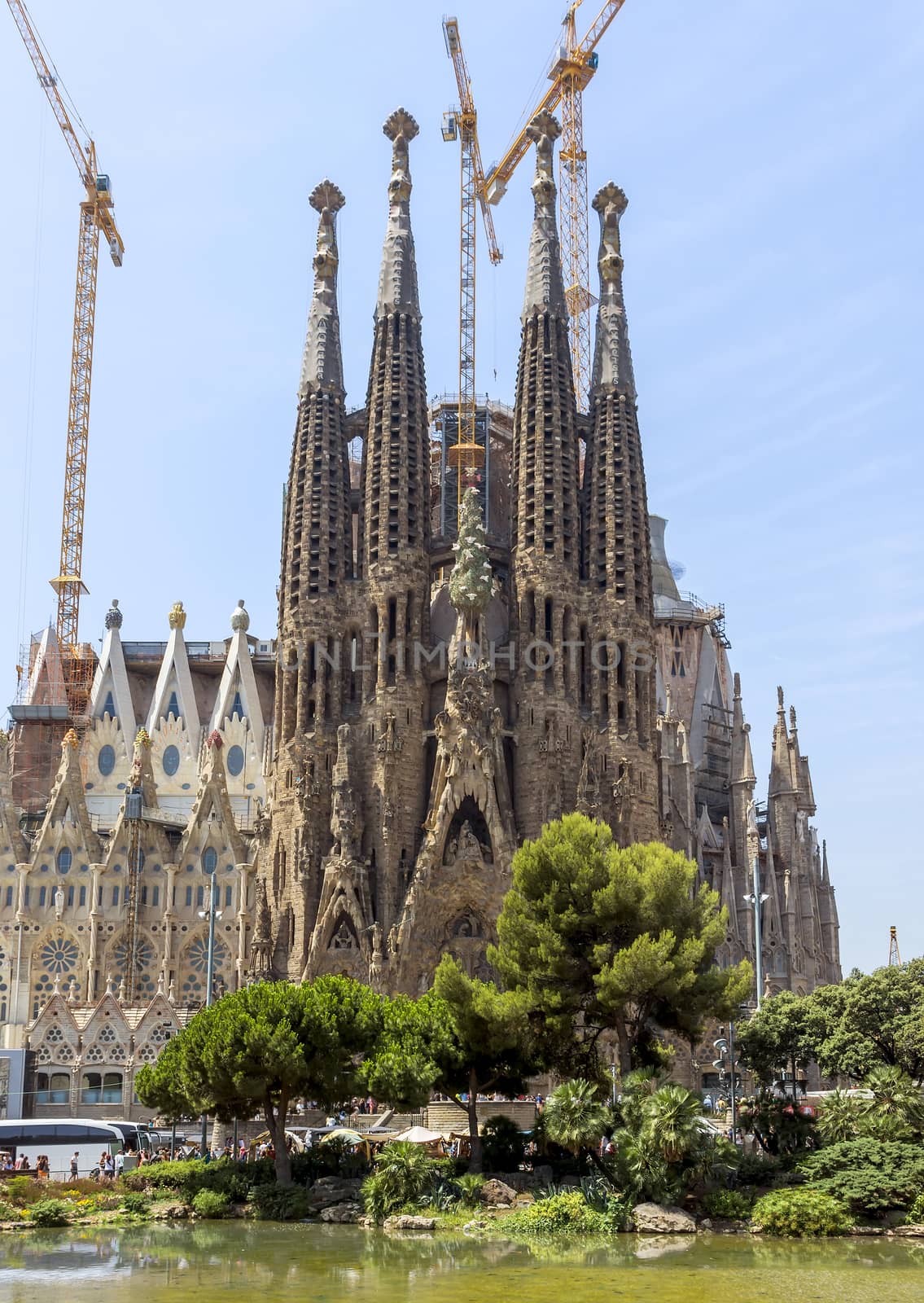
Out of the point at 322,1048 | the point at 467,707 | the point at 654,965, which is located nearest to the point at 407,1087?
the point at 322,1048

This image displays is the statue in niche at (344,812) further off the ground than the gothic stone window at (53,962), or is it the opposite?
the statue in niche at (344,812)

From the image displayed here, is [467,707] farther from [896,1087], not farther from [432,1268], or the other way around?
[432,1268]

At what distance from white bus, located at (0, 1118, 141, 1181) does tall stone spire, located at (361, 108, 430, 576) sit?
34.6m

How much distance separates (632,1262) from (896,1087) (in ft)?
35.6

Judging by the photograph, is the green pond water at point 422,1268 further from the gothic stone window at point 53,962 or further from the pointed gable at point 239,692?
the pointed gable at point 239,692

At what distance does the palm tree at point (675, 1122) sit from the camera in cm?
3656

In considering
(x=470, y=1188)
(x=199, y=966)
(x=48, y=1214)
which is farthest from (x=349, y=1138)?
(x=199, y=966)

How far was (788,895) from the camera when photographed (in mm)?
86375

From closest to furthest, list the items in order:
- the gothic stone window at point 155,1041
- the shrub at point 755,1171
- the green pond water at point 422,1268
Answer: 1. the green pond water at point 422,1268
2. the shrub at point 755,1171
3. the gothic stone window at point 155,1041

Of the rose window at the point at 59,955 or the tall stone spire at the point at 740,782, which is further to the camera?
the tall stone spire at the point at 740,782

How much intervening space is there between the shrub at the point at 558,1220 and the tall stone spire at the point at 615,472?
41342 millimetres

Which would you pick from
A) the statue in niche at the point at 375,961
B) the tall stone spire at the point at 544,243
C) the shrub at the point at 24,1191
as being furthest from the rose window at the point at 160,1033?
the tall stone spire at the point at 544,243

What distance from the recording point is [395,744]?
7144cm

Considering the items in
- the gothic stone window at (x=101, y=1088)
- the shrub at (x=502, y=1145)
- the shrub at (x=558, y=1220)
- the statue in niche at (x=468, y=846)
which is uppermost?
the statue in niche at (x=468, y=846)
